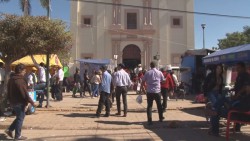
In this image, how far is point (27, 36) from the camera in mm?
13438

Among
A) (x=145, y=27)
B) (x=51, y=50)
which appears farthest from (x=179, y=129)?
(x=145, y=27)

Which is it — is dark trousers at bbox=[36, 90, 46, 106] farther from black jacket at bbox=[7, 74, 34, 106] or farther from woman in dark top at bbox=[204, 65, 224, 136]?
woman in dark top at bbox=[204, 65, 224, 136]

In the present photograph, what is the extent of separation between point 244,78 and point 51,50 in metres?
7.22

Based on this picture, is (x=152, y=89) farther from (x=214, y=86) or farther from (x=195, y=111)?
(x=195, y=111)

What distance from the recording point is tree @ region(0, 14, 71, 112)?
522 inches

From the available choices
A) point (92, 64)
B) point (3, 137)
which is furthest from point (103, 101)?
point (92, 64)

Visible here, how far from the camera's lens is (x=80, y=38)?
142 ft

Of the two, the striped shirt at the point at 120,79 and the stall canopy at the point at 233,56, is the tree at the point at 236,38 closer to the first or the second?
the stall canopy at the point at 233,56

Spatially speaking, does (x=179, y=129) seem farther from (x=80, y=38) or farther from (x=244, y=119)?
(x=80, y=38)

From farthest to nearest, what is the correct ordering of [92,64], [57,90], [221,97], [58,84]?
[92,64] < [57,90] < [58,84] < [221,97]

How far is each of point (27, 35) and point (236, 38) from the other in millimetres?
70542

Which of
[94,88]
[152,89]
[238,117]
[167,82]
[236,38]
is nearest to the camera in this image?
[238,117]

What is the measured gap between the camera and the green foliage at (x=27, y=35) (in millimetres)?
13258

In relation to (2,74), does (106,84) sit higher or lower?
lower
